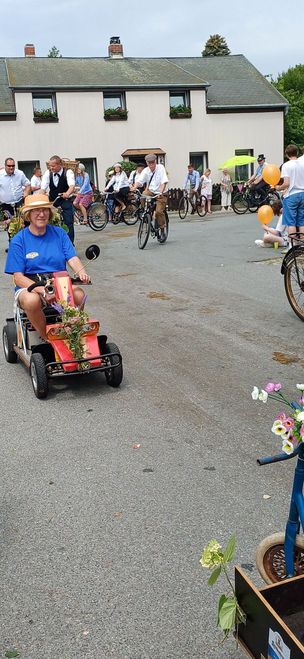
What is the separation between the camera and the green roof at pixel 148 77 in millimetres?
32750

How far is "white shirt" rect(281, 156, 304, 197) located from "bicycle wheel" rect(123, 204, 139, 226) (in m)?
12.5

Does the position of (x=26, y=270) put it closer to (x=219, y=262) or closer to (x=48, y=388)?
(x=48, y=388)

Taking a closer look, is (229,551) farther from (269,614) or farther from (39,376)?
(39,376)

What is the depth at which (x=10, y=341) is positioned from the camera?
6395mm

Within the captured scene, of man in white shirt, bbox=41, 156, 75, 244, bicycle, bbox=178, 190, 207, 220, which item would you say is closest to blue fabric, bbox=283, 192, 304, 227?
man in white shirt, bbox=41, 156, 75, 244

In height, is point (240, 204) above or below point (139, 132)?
below

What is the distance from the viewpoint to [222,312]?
316 inches

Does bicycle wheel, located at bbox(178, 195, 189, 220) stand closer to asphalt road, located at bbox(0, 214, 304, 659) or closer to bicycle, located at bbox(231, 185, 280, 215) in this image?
bicycle, located at bbox(231, 185, 280, 215)

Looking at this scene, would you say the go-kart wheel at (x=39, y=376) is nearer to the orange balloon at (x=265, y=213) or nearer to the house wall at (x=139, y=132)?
the orange balloon at (x=265, y=213)

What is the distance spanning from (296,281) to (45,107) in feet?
92.7

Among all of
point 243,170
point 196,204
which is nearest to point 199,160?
point 243,170

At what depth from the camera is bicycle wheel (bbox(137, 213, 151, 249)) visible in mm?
14273

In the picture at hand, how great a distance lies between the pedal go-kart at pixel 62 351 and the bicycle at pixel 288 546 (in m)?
2.92

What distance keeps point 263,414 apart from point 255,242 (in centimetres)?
949
